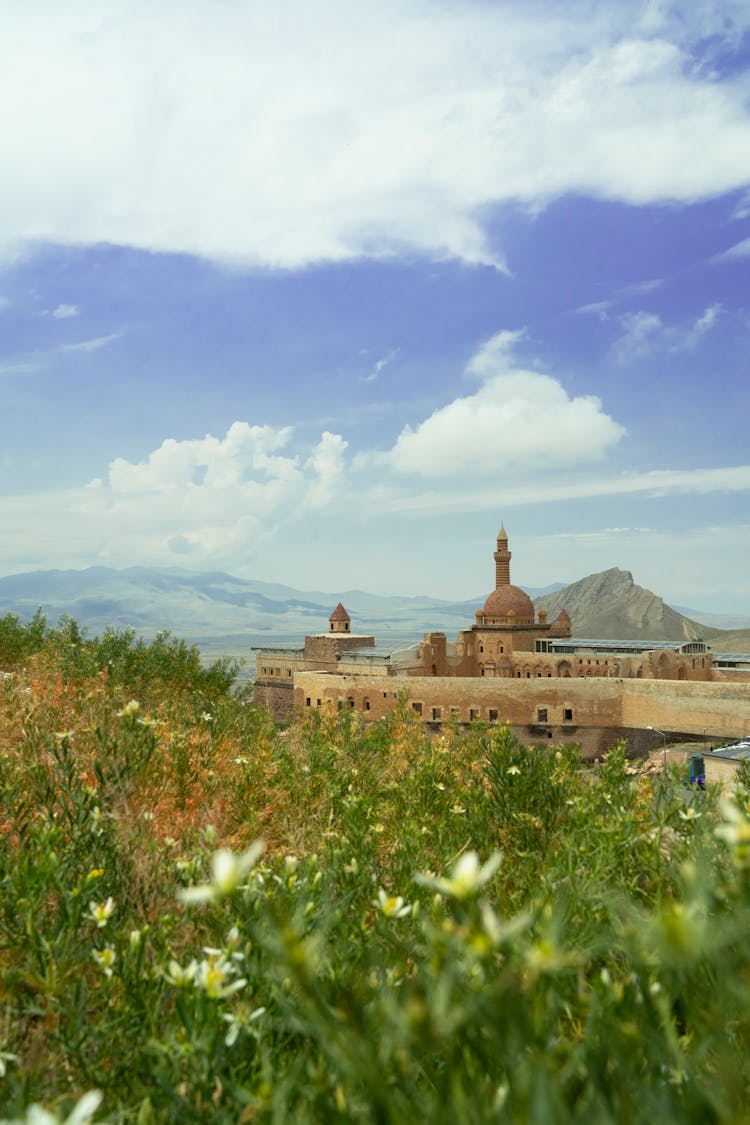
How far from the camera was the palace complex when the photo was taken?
35.9 meters

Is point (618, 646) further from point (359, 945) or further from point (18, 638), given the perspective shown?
point (359, 945)

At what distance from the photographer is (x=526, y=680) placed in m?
38.6

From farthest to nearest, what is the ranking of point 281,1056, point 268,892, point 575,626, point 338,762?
point 575,626, point 338,762, point 268,892, point 281,1056

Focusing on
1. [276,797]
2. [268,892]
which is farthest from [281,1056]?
[276,797]

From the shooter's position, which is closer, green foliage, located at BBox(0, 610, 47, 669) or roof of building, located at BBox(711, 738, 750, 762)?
green foliage, located at BBox(0, 610, 47, 669)

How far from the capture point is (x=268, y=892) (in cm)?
382

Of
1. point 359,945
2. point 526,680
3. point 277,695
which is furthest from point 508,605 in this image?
point 359,945

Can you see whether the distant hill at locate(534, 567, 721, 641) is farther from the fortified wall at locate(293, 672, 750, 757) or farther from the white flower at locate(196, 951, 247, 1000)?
the white flower at locate(196, 951, 247, 1000)

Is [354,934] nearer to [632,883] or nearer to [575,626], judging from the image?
[632,883]

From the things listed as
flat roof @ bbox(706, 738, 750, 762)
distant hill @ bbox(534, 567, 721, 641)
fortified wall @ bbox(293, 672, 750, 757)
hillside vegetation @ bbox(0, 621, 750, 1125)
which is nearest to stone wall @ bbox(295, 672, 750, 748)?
fortified wall @ bbox(293, 672, 750, 757)

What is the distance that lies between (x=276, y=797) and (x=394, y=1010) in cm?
660

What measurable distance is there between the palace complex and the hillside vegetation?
1853 centimetres

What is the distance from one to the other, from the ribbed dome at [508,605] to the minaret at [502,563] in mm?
3273

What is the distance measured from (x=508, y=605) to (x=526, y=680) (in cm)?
1475
